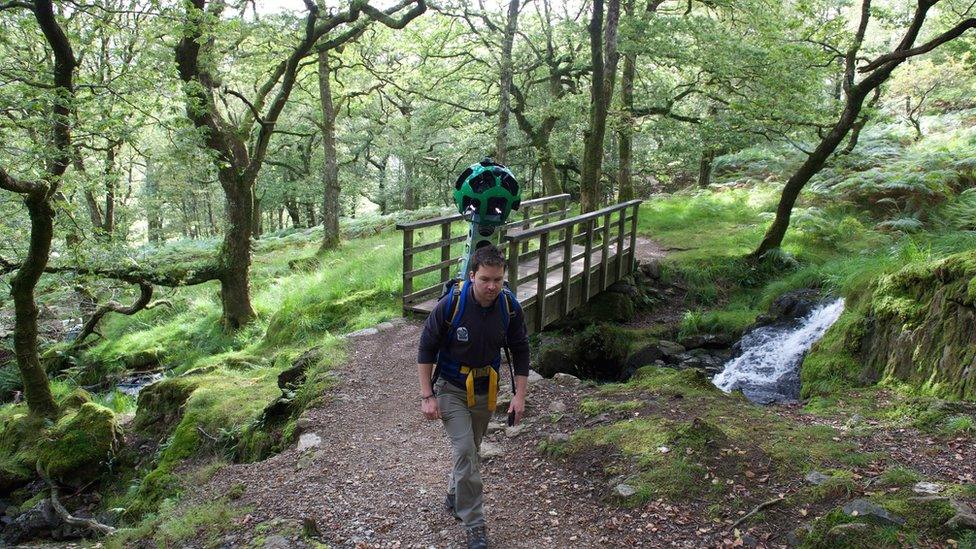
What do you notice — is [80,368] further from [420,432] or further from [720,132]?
[720,132]

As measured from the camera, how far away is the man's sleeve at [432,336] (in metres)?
3.56

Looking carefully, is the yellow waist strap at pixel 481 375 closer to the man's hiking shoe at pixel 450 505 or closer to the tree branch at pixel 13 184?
the man's hiking shoe at pixel 450 505

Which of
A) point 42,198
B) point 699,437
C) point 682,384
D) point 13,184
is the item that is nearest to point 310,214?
point 42,198

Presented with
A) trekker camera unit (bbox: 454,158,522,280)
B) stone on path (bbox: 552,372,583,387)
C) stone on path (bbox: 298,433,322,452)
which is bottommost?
stone on path (bbox: 298,433,322,452)

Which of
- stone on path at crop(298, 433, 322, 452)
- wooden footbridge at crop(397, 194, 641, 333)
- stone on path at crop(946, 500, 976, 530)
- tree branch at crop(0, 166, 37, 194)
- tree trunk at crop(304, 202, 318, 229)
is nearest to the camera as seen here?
stone on path at crop(946, 500, 976, 530)

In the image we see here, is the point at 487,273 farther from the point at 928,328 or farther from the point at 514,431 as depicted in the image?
the point at 928,328

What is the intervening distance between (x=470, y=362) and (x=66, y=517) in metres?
6.08

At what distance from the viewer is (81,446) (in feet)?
25.6

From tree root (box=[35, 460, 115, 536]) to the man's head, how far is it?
5096 millimetres

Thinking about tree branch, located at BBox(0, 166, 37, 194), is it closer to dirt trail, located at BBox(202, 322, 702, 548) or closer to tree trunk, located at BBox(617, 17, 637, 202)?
dirt trail, located at BBox(202, 322, 702, 548)

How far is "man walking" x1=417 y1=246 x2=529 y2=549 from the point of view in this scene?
3545mm

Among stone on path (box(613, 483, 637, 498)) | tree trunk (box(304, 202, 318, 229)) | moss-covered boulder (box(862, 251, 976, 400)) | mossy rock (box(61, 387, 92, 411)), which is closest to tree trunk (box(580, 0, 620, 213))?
moss-covered boulder (box(862, 251, 976, 400))

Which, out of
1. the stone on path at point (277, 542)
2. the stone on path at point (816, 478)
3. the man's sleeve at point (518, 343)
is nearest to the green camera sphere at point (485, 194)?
the man's sleeve at point (518, 343)

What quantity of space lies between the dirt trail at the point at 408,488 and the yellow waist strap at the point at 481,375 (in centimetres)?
97
